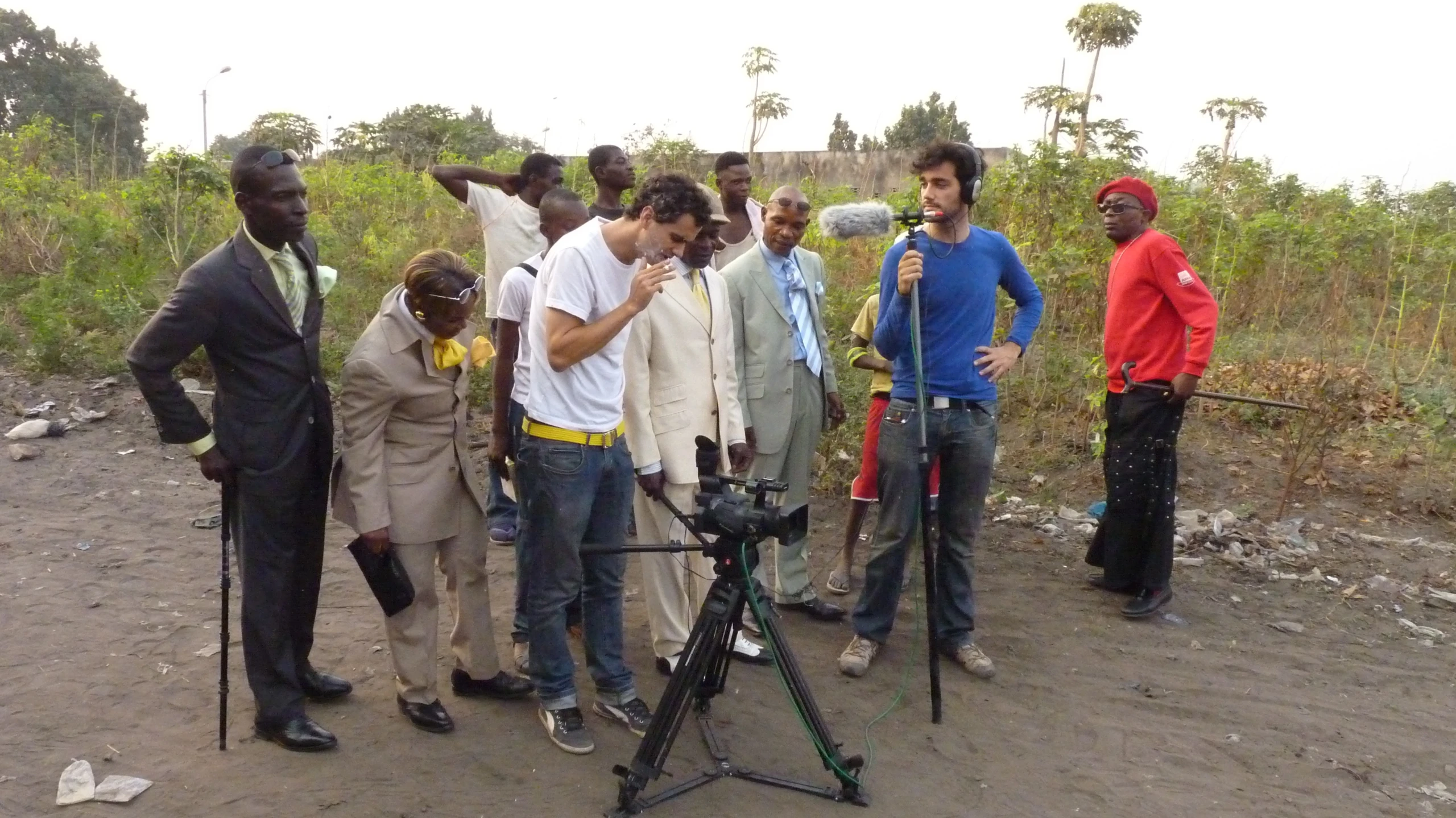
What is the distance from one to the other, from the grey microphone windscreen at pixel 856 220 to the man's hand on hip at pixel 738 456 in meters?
0.97

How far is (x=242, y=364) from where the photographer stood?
131 inches

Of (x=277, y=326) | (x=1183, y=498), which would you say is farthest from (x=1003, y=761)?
(x=1183, y=498)

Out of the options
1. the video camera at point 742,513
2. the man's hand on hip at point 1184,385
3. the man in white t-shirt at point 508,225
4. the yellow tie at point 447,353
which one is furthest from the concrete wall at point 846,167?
the video camera at point 742,513

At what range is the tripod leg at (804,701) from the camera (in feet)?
10.3

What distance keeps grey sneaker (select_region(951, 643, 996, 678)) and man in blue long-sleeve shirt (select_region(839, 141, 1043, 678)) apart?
0.38 metres

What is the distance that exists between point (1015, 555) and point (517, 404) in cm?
314

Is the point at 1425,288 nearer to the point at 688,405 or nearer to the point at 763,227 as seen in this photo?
the point at 763,227

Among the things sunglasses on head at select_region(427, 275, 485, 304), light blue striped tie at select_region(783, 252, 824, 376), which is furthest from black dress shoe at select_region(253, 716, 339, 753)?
light blue striped tie at select_region(783, 252, 824, 376)

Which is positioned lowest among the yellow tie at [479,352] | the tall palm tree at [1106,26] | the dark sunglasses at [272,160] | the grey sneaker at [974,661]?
the grey sneaker at [974,661]

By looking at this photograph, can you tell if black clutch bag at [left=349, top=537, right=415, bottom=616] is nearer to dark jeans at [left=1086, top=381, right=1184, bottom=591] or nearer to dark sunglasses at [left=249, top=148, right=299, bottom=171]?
dark sunglasses at [left=249, top=148, right=299, bottom=171]

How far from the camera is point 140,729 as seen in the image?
3648 millimetres

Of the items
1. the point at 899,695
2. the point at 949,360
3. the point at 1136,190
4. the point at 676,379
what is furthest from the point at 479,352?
the point at 1136,190

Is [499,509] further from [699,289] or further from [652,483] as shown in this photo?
[699,289]

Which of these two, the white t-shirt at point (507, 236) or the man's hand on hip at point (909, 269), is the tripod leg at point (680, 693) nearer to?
the man's hand on hip at point (909, 269)
